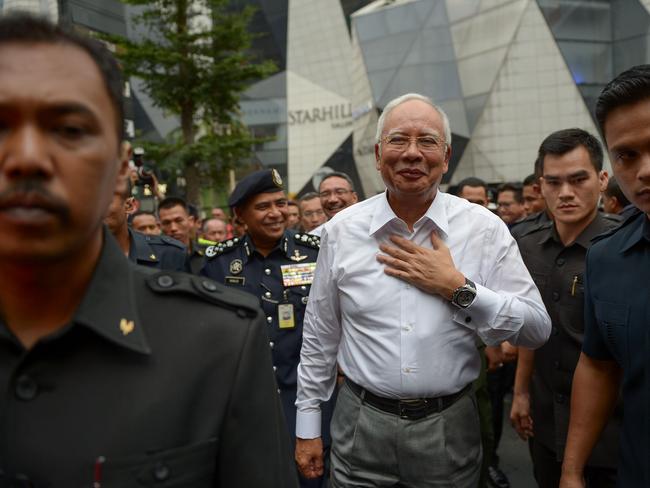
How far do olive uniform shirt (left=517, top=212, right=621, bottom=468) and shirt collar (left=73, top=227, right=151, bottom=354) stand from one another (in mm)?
2182

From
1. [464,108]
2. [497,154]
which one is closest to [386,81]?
[464,108]

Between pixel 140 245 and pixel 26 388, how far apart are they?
2.76 meters

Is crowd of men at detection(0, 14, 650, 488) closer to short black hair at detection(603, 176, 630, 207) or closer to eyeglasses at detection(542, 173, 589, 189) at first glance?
eyeglasses at detection(542, 173, 589, 189)

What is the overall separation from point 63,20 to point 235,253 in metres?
2.82

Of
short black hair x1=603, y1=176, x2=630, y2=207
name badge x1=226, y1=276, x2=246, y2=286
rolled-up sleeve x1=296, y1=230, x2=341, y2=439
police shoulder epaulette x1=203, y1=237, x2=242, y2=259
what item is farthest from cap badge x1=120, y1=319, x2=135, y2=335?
short black hair x1=603, y1=176, x2=630, y2=207

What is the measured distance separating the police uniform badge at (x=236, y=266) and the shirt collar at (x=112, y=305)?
2593mm

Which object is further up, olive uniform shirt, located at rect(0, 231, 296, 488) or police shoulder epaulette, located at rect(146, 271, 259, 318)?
police shoulder epaulette, located at rect(146, 271, 259, 318)

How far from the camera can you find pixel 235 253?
3857 mm

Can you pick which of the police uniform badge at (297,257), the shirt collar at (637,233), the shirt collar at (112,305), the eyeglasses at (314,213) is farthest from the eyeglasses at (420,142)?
the eyeglasses at (314,213)

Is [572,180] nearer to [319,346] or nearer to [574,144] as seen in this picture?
[574,144]

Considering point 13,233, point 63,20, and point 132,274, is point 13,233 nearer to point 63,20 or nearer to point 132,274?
point 132,274

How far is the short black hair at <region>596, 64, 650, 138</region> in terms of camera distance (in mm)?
1627

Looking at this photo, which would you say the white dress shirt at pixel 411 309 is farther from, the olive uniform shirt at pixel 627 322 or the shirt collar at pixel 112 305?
the shirt collar at pixel 112 305

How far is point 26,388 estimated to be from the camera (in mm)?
1001
